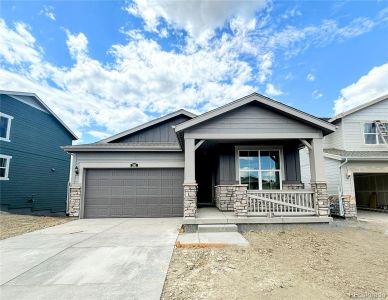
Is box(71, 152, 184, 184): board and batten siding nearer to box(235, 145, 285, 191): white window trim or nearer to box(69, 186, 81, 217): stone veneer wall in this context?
box(69, 186, 81, 217): stone veneer wall

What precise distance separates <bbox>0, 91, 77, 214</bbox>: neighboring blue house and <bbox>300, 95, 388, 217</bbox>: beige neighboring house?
17.3 m

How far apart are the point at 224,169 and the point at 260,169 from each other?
1497 mm

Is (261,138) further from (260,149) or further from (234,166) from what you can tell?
(234,166)

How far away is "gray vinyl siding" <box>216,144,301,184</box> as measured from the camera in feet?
31.5

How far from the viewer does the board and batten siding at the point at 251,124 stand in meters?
7.96

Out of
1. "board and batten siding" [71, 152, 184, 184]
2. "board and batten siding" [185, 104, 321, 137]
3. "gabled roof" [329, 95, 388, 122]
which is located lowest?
"board and batten siding" [71, 152, 184, 184]

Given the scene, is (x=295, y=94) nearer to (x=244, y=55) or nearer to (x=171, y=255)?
(x=244, y=55)

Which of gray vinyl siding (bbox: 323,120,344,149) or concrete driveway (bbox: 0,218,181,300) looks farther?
gray vinyl siding (bbox: 323,120,344,149)

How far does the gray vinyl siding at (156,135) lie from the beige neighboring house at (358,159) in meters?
8.36

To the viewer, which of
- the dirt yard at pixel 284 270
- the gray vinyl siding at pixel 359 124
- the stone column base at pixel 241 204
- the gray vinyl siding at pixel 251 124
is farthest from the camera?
the gray vinyl siding at pixel 359 124

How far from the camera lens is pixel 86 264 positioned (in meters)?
4.44

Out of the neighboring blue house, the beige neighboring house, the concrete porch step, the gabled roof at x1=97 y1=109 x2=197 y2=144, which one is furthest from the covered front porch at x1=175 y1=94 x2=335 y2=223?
the neighboring blue house

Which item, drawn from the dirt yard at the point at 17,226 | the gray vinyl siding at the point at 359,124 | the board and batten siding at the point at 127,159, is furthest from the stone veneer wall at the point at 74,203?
the gray vinyl siding at the point at 359,124

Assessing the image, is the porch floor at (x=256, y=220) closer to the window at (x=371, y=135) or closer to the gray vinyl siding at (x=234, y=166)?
the gray vinyl siding at (x=234, y=166)
